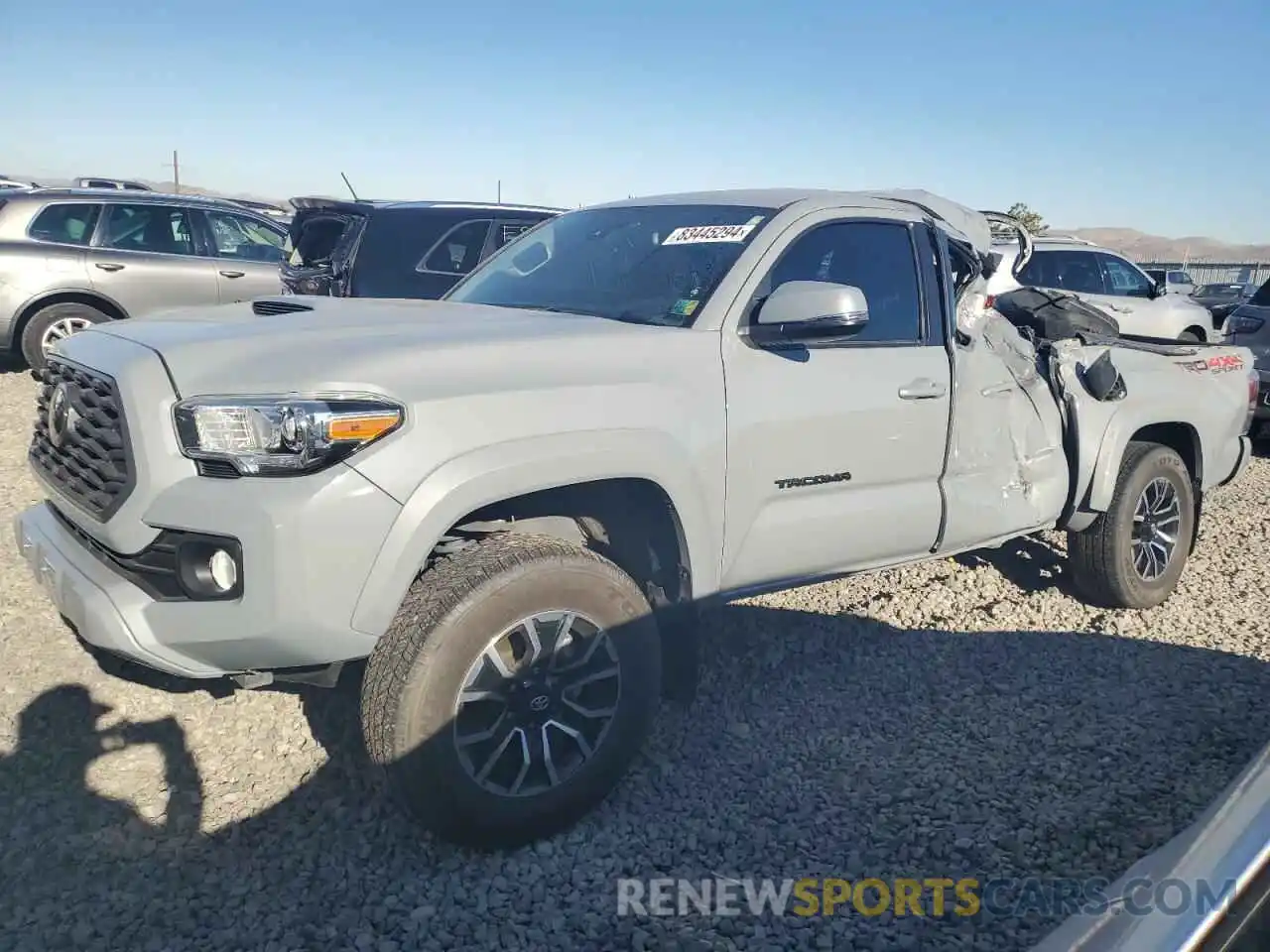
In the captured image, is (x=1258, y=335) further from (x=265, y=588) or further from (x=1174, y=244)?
(x=1174, y=244)

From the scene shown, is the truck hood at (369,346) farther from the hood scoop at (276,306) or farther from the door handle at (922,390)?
the door handle at (922,390)

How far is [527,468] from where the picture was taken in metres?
2.75

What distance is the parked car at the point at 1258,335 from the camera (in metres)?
8.42

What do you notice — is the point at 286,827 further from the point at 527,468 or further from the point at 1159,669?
the point at 1159,669

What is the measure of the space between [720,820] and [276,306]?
2276 millimetres

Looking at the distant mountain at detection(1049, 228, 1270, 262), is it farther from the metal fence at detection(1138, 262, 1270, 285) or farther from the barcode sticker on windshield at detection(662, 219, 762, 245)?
the barcode sticker on windshield at detection(662, 219, 762, 245)

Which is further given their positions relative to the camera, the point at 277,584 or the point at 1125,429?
the point at 1125,429

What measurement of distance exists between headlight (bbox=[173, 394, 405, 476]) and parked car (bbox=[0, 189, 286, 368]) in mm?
6421

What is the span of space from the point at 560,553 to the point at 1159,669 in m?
3.00

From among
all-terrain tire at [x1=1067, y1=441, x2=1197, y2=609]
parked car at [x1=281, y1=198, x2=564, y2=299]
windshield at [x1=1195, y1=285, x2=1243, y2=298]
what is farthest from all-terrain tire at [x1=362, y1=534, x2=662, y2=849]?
windshield at [x1=1195, y1=285, x2=1243, y2=298]

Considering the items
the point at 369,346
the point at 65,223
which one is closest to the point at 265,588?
the point at 369,346

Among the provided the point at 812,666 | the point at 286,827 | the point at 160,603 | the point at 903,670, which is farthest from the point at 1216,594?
the point at 160,603

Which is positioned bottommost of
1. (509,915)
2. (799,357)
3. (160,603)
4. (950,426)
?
(509,915)

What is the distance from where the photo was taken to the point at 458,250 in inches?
296
